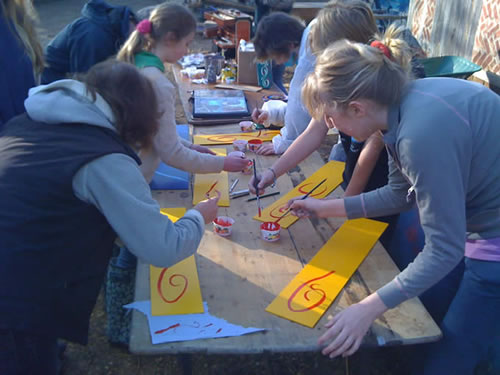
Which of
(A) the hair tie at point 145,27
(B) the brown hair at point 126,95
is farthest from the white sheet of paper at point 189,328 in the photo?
(A) the hair tie at point 145,27

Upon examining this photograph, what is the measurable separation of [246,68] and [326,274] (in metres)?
2.74

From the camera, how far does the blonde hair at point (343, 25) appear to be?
2141 mm

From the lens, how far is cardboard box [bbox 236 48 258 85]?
3984 mm

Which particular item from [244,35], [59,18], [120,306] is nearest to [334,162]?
[120,306]

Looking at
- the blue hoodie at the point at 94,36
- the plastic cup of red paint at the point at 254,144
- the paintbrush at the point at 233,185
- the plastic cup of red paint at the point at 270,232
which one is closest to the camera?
the plastic cup of red paint at the point at 270,232

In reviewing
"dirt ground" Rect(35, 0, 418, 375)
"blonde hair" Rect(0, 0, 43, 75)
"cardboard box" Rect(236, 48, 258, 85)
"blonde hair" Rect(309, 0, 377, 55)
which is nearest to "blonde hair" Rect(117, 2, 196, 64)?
"blonde hair" Rect(0, 0, 43, 75)

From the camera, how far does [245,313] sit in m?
1.46

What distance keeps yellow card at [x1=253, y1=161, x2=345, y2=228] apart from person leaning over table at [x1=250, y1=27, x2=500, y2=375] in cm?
60

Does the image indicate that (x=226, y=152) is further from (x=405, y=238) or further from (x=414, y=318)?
(x=414, y=318)

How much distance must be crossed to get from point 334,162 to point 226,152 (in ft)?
2.08

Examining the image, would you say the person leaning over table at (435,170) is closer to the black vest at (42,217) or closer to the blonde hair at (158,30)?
the black vest at (42,217)

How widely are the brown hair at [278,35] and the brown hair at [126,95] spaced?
1.66 metres

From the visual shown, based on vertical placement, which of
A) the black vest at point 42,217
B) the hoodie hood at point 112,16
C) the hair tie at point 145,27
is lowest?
the black vest at point 42,217

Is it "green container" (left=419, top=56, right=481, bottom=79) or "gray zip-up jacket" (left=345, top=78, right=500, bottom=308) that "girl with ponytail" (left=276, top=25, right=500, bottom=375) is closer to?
"gray zip-up jacket" (left=345, top=78, right=500, bottom=308)
